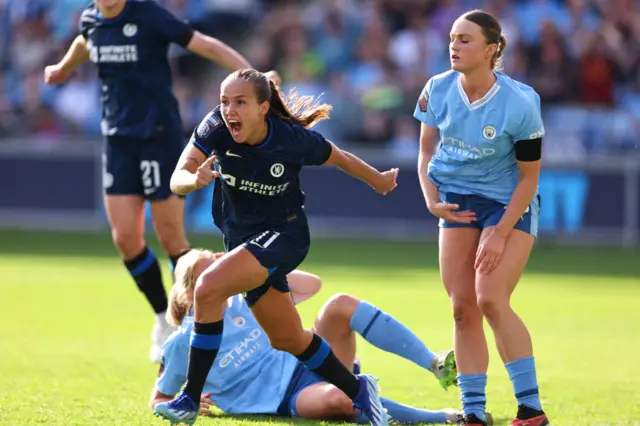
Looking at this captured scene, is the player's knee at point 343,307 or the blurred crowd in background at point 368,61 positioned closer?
the player's knee at point 343,307

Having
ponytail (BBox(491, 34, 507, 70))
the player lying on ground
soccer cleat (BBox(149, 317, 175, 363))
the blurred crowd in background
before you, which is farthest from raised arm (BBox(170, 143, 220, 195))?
the blurred crowd in background

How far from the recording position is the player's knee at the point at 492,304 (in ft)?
18.9

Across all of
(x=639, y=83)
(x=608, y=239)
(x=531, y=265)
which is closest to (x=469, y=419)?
(x=531, y=265)

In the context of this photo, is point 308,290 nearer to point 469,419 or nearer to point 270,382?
point 270,382

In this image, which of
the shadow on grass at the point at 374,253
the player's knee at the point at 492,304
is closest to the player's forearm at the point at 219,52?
the player's knee at the point at 492,304

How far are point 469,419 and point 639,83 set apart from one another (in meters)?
13.3

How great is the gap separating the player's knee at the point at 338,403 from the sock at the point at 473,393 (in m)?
0.60

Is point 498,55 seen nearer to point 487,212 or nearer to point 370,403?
point 487,212

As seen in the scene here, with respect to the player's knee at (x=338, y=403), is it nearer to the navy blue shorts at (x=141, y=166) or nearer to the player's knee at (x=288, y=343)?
the player's knee at (x=288, y=343)

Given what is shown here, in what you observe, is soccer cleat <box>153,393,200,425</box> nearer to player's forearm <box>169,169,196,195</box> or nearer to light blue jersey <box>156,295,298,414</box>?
light blue jersey <box>156,295,298,414</box>

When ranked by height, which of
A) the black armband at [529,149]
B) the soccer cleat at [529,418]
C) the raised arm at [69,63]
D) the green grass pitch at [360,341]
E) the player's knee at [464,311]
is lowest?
the green grass pitch at [360,341]

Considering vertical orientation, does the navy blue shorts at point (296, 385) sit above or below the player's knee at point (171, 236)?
below

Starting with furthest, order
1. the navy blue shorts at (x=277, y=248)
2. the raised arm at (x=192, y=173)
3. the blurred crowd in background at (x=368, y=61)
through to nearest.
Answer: the blurred crowd in background at (x=368, y=61), the navy blue shorts at (x=277, y=248), the raised arm at (x=192, y=173)

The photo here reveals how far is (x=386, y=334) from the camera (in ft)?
21.4
